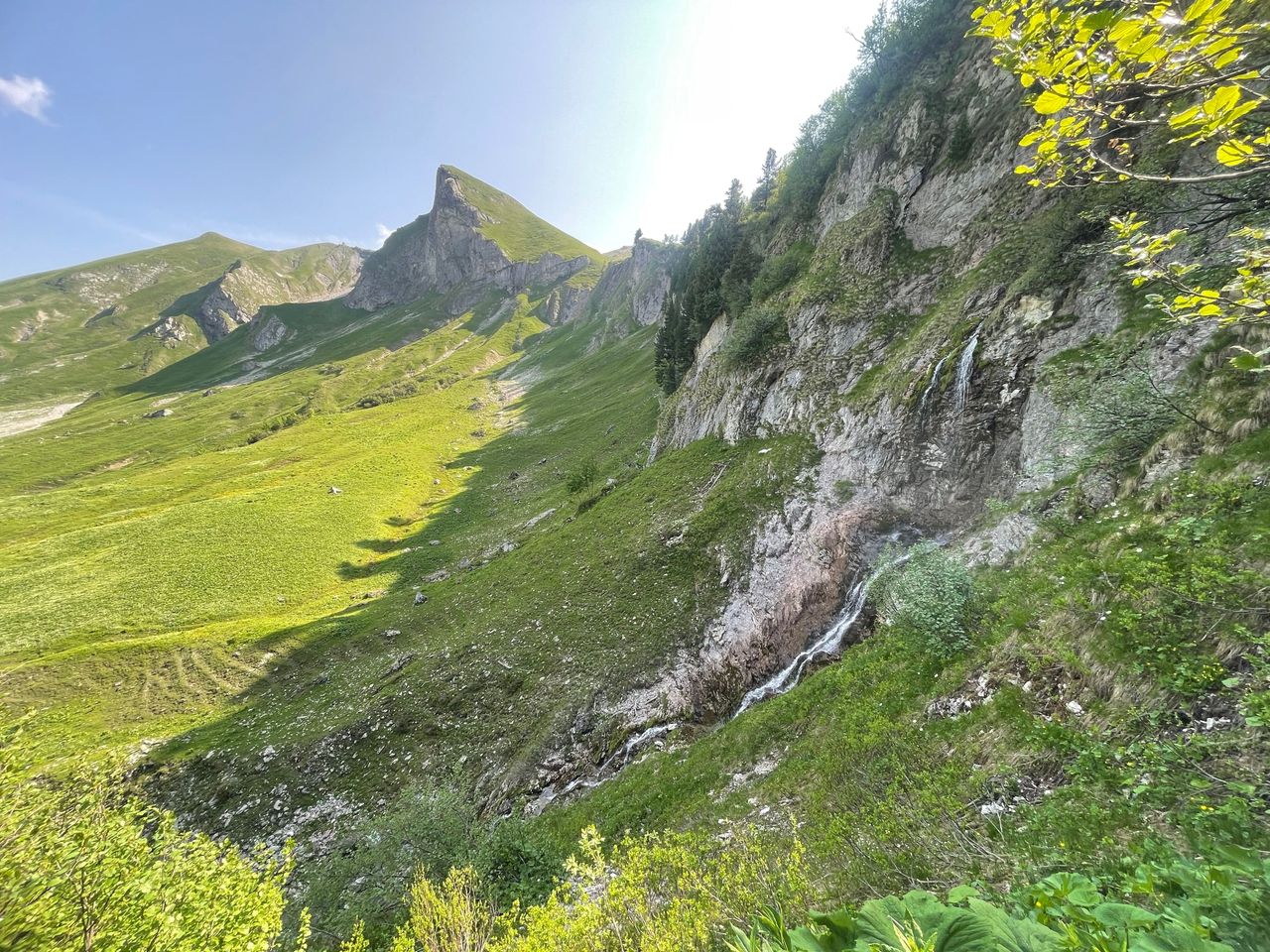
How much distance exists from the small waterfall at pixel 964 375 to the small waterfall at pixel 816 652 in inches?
325

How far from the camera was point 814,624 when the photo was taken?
22.6 metres

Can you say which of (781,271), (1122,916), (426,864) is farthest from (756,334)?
(1122,916)

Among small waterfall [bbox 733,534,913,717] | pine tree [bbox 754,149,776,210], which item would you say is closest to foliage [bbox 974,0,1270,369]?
small waterfall [bbox 733,534,913,717]

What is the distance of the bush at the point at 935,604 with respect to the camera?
512 inches

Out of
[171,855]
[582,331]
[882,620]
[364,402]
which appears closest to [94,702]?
[171,855]

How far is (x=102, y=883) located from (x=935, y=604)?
18212 mm

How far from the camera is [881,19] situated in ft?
132

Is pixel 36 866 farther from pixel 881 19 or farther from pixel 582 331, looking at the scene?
pixel 582 331

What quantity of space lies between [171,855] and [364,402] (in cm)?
13181

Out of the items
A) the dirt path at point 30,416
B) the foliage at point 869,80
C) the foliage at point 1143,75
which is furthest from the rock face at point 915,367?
the dirt path at point 30,416

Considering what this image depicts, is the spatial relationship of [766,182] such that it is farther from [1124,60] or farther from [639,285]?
[639,285]

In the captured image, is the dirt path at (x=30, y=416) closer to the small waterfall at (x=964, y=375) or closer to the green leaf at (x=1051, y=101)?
the small waterfall at (x=964, y=375)

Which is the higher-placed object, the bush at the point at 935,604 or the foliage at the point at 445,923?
the bush at the point at 935,604

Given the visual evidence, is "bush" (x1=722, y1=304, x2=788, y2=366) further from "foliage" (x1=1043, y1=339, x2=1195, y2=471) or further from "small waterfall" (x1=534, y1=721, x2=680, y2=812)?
"small waterfall" (x1=534, y1=721, x2=680, y2=812)
